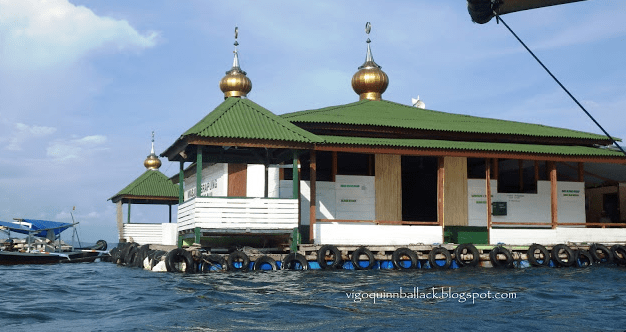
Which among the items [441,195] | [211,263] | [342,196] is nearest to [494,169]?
[441,195]

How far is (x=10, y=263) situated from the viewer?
3153cm

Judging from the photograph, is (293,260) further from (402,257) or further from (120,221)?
(120,221)

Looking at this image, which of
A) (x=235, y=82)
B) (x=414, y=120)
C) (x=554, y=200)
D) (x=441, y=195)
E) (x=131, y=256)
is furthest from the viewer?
(x=235, y=82)

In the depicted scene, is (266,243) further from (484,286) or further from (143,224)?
(143,224)

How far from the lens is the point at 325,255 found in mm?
20719

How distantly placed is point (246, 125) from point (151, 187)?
17950 millimetres

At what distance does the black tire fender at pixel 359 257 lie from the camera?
2081cm

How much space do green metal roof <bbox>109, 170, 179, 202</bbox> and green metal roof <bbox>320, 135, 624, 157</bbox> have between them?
1697cm

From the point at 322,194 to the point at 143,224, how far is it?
15052 mm

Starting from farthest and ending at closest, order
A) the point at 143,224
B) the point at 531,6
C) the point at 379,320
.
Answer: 1. the point at 143,224
2. the point at 379,320
3. the point at 531,6

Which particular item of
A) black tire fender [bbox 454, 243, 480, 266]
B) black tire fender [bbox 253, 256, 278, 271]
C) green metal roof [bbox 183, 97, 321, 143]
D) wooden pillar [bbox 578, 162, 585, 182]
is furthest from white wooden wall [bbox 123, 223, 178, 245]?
wooden pillar [bbox 578, 162, 585, 182]

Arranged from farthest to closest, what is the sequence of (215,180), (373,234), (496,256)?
(215,180), (373,234), (496,256)

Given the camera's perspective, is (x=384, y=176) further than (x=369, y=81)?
No

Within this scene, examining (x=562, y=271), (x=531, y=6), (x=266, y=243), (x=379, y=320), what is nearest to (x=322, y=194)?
(x=266, y=243)
